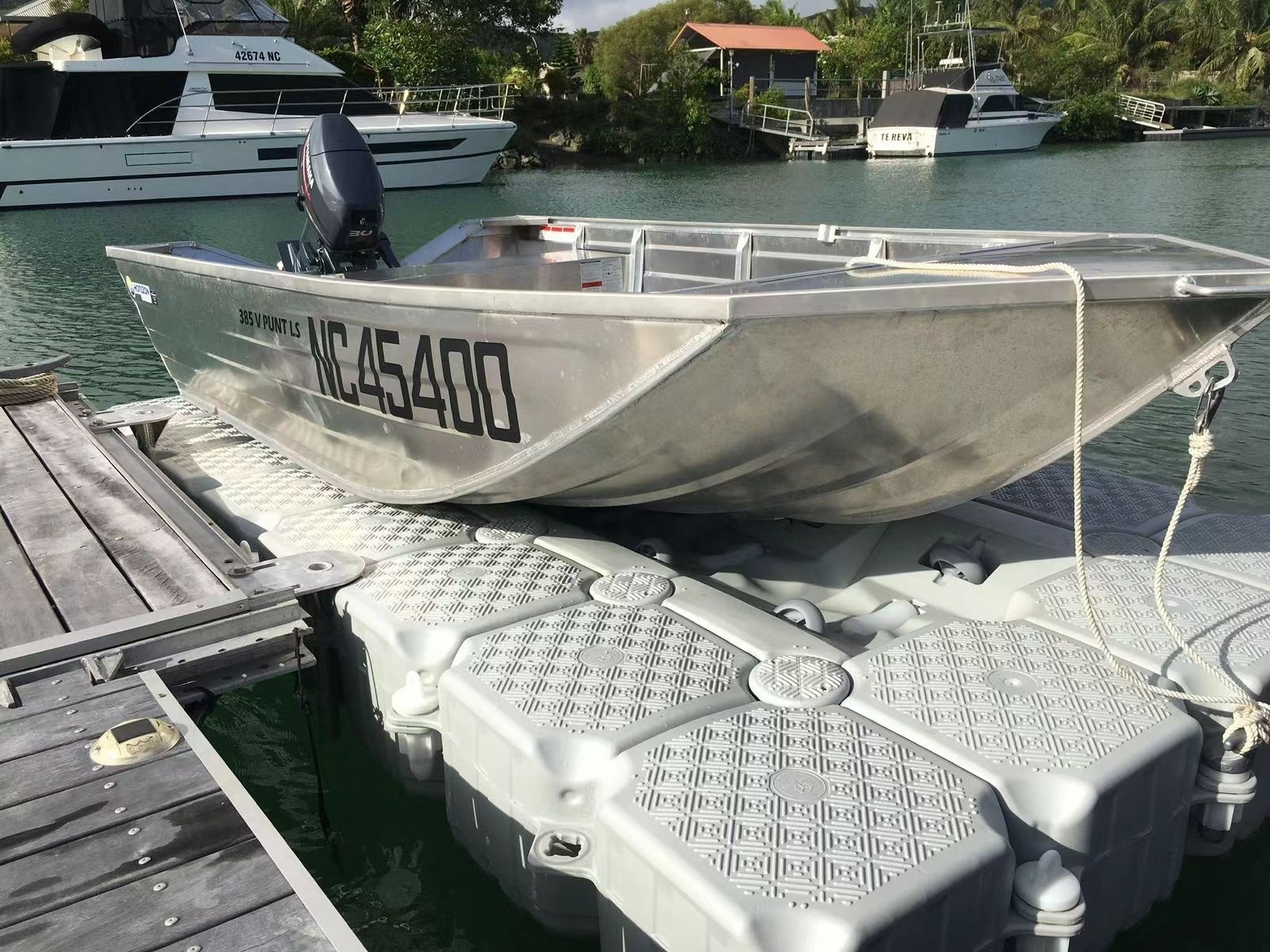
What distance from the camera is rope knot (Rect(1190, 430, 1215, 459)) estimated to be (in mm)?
2688

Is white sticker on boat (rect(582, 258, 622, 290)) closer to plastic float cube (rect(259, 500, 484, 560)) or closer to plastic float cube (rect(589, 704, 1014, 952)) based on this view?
plastic float cube (rect(259, 500, 484, 560))

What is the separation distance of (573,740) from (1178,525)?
2.50 metres

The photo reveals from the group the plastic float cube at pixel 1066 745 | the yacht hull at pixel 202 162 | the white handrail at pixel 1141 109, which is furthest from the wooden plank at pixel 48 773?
the white handrail at pixel 1141 109

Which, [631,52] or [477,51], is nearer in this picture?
[477,51]

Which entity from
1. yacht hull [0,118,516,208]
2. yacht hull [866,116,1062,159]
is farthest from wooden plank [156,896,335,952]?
yacht hull [866,116,1062,159]

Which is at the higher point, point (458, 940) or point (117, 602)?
point (117, 602)

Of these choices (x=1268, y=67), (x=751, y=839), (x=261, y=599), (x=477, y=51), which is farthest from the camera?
(x=1268, y=67)

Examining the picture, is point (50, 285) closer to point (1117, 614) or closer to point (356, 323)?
point (356, 323)

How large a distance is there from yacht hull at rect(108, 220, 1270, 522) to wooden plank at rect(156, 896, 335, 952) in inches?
62.4

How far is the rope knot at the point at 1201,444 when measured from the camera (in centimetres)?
269

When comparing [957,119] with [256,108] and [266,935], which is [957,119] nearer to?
[256,108]

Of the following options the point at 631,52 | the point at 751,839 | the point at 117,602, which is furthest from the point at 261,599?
the point at 631,52

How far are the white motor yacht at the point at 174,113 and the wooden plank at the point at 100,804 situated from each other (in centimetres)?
2299

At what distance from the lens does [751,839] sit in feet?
6.61
